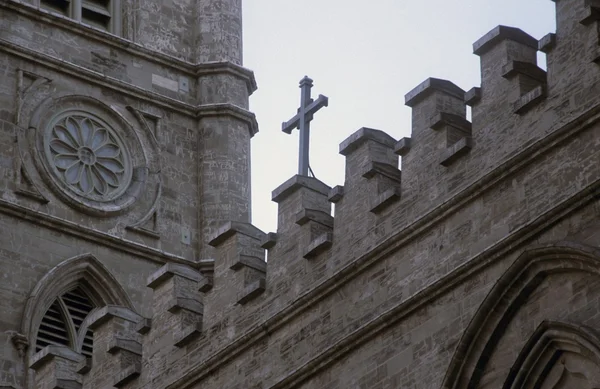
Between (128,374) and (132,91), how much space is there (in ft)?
36.6

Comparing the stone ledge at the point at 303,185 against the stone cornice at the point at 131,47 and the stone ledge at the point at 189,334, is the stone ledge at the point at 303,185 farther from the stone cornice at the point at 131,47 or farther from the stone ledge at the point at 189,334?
the stone cornice at the point at 131,47

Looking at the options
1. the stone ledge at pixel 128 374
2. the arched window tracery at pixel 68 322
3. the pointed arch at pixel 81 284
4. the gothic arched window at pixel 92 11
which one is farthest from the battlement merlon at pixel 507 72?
the gothic arched window at pixel 92 11

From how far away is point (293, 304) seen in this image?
2409cm

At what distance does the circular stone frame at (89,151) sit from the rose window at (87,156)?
0.01 meters

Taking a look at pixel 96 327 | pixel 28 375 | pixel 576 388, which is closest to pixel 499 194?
pixel 576 388

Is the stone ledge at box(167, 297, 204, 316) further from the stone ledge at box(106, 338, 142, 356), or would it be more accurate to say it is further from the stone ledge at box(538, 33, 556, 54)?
the stone ledge at box(538, 33, 556, 54)

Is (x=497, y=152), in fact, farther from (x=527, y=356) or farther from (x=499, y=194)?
(x=527, y=356)

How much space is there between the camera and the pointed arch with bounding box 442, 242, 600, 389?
21.4 meters

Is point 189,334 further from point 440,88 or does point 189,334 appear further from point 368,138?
point 440,88

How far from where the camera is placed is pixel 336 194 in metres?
24.2

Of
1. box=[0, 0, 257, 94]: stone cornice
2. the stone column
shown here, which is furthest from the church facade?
box=[0, 0, 257, 94]: stone cornice

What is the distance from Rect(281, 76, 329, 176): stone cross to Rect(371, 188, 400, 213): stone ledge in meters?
2.38

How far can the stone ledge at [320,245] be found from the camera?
2408cm

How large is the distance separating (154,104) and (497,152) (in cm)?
1513
